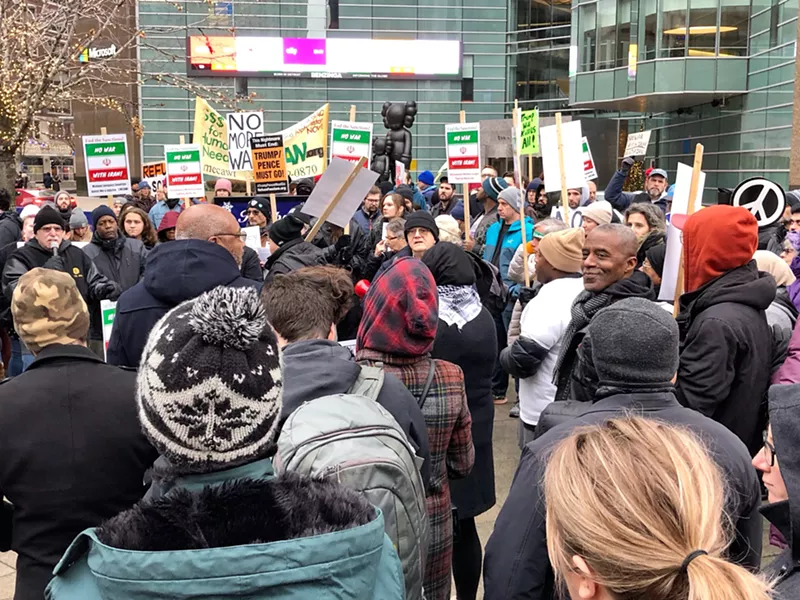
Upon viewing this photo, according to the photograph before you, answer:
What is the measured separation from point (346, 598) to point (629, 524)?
0.52 metres

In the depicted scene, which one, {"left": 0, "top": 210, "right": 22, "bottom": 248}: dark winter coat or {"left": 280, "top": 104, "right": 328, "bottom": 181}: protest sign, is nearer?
{"left": 0, "top": 210, "right": 22, "bottom": 248}: dark winter coat

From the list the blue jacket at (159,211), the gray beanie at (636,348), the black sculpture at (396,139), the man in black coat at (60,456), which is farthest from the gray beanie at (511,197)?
the black sculpture at (396,139)

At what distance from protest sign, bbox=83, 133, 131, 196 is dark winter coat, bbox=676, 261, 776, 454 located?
8610 mm

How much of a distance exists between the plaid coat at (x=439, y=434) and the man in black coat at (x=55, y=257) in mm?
4283

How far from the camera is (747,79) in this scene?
2803 cm

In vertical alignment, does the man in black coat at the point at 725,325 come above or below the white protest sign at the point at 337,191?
below

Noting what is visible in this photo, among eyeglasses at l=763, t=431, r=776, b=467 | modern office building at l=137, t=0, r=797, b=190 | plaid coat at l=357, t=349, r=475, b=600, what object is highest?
modern office building at l=137, t=0, r=797, b=190

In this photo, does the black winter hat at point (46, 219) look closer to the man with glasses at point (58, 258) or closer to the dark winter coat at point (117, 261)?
the man with glasses at point (58, 258)

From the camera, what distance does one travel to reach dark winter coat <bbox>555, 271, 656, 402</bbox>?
307cm

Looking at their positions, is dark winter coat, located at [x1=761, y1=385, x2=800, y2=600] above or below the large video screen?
below

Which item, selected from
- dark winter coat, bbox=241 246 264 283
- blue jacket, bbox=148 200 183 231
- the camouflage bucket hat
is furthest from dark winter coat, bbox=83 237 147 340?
blue jacket, bbox=148 200 183 231

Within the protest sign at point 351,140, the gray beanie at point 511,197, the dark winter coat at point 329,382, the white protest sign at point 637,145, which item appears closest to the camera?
the dark winter coat at point 329,382

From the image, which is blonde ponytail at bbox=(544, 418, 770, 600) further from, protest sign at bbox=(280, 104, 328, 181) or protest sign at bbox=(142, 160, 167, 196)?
protest sign at bbox=(142, 160, 167, 196)

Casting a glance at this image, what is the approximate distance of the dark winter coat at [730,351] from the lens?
3.57 m
